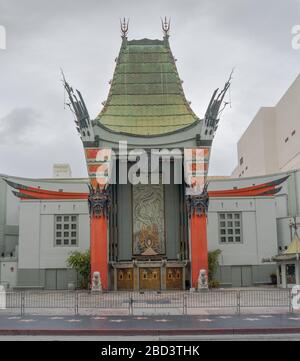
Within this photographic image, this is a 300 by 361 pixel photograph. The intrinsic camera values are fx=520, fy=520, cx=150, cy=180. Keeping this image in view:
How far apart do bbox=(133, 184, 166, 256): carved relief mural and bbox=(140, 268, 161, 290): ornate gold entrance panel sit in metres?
2.11

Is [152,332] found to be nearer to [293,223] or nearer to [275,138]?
[293,223]

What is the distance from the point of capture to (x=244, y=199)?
48.1m

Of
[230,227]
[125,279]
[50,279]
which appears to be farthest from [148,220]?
[50,279]

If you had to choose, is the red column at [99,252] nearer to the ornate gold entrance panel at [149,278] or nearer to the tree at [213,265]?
the ornate gold entrance panel at [149,278]

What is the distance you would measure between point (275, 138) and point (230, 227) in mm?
34668

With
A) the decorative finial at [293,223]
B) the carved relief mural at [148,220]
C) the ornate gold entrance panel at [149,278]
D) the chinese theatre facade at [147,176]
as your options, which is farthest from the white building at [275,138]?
the ornate gold entrance panel at [149,278]

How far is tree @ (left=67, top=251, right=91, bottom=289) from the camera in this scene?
44.7 metres

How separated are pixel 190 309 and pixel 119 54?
31.9 m

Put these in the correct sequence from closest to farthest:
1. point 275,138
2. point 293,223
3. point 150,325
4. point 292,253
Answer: point 150,325
point 292,253
point 293,223
point 275,138

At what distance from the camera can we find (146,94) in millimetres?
49625

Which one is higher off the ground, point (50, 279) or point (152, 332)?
point (50, 279)

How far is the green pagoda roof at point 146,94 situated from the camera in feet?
155

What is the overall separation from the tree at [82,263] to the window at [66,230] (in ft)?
7.66
